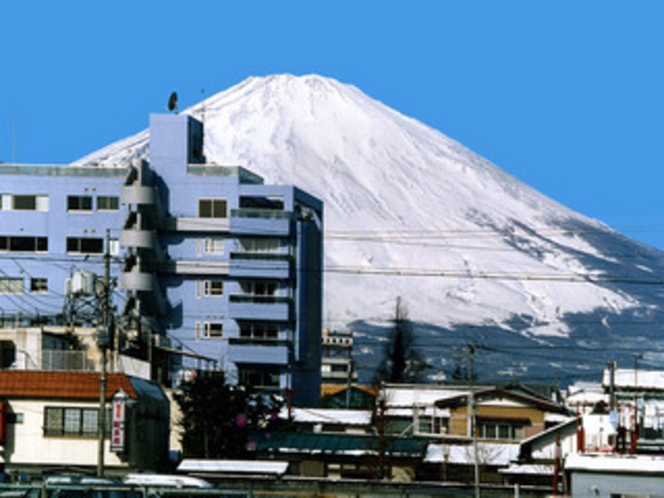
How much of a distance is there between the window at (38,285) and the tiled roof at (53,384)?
214 ft

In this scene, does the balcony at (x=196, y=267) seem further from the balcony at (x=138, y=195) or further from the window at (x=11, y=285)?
the window at (x=11, y=285)

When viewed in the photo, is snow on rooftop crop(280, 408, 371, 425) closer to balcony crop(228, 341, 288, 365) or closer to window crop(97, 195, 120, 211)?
balcony crop(228, 341, 288, 365)

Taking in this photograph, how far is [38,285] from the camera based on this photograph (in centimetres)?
13325

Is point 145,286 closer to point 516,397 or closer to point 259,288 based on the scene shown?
point 259,288

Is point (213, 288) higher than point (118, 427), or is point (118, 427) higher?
point (213, 288)

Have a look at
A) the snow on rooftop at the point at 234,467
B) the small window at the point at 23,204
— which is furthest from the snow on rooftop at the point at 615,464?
the small window at the point at 23,204

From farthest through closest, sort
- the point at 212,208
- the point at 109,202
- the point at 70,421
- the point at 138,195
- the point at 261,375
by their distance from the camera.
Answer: the point at 212,208 < the point at 109,202 < the point at 261,375 < the point at 138,195 < the point at 70,421

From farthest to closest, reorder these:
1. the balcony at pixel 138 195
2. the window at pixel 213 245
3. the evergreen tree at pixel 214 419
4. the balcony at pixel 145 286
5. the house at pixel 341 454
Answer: the window at pixel 213 245 → the balcony at pixel 138 195 → the balcony at pixel 145 286 → the evergreen tree at pixel 214 419 → the house at pixel 341 454

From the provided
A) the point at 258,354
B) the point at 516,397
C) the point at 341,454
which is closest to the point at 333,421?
the point at 516,397

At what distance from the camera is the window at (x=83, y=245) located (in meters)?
134

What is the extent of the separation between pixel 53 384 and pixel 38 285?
217 ft

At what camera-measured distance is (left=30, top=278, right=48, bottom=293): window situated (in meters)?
133

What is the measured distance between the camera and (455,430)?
4146 inches

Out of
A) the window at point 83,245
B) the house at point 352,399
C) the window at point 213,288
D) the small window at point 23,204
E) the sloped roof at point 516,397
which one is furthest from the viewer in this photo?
the house at point 352,399
